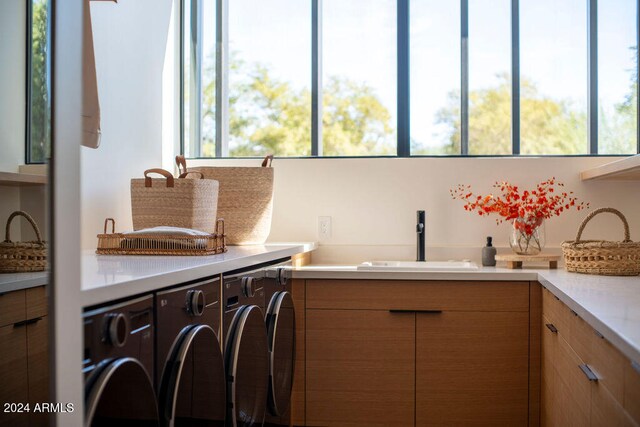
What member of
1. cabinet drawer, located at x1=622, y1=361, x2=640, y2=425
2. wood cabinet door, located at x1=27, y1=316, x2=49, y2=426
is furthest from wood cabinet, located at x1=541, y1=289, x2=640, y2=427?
wood cabinet door, located at x1=27, y1=316, x2=49, y2=426

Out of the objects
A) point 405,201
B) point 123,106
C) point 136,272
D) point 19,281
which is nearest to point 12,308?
point 19,281

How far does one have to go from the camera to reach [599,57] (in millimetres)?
3359

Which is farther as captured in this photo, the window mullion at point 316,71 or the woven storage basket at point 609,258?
the window mullion at point 316,71

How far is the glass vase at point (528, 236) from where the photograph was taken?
9.96 ft

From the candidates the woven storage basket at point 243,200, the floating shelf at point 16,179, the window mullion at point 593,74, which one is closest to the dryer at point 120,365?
the floating shelf at point 16,179

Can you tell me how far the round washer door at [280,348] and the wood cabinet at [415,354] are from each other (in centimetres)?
16

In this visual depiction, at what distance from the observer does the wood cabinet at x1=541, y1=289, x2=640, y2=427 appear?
1.33 metres

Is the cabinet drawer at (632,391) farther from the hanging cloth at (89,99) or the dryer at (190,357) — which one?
the hanging cloth at (89,99)

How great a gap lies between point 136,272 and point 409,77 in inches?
94.4

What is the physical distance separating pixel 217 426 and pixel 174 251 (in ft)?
1.95

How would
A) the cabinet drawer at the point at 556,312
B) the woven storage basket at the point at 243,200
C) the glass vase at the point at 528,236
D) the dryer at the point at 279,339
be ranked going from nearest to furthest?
1. the cabinet drawer at the point at 556,312
2. the dryer at the point at 279,339
3. the woven storage basket at the point at 243,200
4. the glass vase at the point at 528,236

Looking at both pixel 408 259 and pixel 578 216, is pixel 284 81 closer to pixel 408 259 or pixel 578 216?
pixel 408 259

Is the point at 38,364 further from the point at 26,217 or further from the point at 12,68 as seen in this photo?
the point at 12,68

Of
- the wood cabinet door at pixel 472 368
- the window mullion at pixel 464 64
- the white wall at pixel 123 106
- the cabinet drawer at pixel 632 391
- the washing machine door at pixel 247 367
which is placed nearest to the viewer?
the cabinet drawer at pixel 632 391
